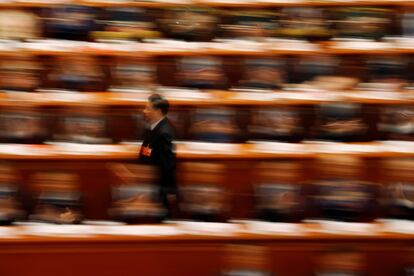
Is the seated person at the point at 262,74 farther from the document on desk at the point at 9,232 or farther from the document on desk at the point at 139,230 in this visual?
the document on desk at the point at 9,232

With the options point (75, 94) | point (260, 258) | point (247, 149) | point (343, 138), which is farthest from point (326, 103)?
point (75, 94)

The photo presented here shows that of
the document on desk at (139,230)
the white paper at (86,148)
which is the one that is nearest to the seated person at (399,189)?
the document on desk at (139,230)

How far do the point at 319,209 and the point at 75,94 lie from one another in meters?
0.58

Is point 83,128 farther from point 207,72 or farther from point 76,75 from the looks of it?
point 207,72

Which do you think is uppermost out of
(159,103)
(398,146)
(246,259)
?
(159,103)

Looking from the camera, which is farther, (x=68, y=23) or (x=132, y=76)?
(x=68, y=23)

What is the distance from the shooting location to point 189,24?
177 cm

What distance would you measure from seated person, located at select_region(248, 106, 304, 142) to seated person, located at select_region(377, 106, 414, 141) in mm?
173

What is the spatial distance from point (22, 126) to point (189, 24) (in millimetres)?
474

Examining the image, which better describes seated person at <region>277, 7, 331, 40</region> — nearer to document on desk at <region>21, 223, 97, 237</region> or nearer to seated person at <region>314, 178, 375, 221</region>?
seated person at <region>314, 178, 375, 221</region>

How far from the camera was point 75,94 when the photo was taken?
5.29 feet

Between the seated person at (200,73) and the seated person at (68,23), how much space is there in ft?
0.85

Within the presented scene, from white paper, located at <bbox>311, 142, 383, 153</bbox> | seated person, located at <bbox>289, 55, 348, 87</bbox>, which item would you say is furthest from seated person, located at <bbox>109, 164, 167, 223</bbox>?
seated person, located at <bbox>289, 55, 348, 87</bbox>

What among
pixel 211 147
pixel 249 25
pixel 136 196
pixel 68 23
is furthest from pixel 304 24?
pixel 136 196
